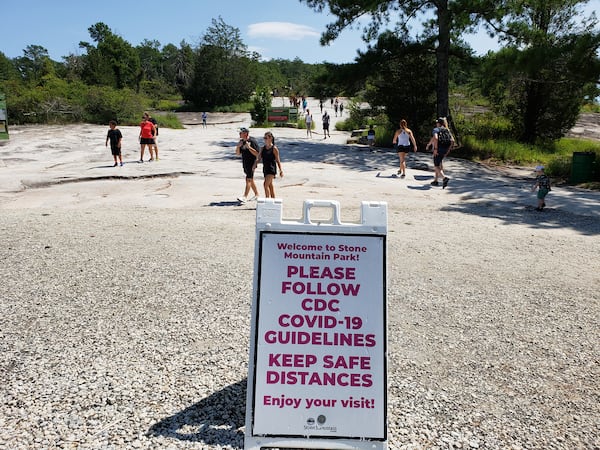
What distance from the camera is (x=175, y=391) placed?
3754 mm

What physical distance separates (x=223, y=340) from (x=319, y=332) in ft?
6.27

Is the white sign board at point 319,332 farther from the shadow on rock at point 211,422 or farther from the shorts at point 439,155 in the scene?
the shorts at point 439,155

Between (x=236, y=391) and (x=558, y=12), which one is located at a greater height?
(x=558, y=12)

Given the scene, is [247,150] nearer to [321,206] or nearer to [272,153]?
[272,153]

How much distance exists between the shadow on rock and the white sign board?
0.60 m

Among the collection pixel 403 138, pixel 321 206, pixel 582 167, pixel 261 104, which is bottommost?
pixel 582 167

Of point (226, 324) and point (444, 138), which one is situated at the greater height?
point (444, 138)

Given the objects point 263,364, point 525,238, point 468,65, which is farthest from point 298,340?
point 468,65

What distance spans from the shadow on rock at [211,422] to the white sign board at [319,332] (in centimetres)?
60

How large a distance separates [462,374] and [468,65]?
768 inches

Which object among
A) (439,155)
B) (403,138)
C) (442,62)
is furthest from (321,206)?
(442,62)

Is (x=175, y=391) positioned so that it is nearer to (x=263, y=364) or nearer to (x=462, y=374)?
(x=263, y=364)

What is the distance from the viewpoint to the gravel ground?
340 cm

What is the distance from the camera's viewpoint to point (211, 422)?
11.3 ft
